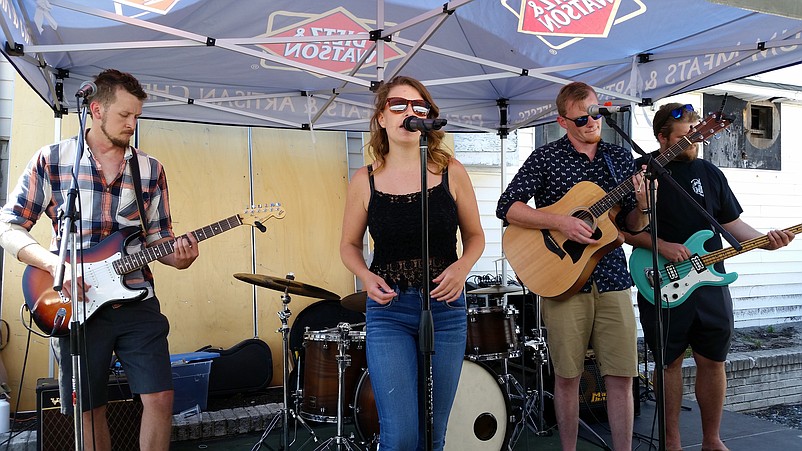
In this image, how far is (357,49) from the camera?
5.18 meters

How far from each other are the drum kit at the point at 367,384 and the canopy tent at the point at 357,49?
167 cm

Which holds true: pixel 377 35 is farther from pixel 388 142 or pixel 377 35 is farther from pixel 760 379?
pixel 760 379

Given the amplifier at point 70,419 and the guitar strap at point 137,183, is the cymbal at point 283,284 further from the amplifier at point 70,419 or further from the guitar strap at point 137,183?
the amplifier at point 70,419

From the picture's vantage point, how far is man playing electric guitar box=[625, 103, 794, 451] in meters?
4.00

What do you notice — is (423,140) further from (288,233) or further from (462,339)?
(288,233)

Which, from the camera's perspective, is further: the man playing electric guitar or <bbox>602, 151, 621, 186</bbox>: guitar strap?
the man playing electric guitar

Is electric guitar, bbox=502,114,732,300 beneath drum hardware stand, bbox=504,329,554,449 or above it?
above

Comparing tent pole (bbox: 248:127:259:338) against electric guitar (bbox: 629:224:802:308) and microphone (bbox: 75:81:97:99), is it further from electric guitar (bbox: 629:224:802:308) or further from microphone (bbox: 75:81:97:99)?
electric guitar (bbox: 629:224:802:308)

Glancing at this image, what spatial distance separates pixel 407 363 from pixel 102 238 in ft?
5.88

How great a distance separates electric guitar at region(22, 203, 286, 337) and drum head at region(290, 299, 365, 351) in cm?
299

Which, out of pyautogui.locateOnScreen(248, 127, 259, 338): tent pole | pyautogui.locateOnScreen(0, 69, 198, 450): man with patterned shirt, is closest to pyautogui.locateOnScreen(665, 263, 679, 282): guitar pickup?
pyautogui.locateOnScreen(0, 69, 198, 450): man with patterned shirt

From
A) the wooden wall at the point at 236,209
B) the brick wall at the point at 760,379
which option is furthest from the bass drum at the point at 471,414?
the brick wall at the point at 760,379

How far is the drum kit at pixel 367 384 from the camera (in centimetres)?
422

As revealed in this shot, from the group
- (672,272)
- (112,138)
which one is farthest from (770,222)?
(112,138)
